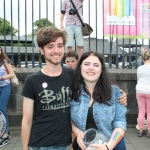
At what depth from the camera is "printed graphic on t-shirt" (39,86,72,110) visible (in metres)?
2.10

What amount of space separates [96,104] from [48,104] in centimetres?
41

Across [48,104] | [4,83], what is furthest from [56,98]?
[4,83]

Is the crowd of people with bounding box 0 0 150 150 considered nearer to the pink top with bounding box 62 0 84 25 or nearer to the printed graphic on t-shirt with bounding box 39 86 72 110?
the printed graphic on t-shirt with bounding box 39 86 72 110

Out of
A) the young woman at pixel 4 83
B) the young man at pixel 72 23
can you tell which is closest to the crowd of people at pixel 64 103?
the young woman at pixel 4 83

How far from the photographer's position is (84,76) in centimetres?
215

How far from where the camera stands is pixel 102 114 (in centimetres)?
204

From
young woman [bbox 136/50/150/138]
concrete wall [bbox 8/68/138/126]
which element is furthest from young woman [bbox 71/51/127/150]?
concrete wall [bbox 8/68/138/126]

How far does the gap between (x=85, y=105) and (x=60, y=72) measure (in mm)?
390

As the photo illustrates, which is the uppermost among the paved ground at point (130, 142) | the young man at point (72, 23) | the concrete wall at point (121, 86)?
the young man at point (72, 23)

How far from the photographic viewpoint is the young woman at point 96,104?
6.72ft

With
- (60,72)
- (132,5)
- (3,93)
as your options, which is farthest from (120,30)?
(60,72)

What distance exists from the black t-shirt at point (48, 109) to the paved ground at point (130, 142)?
2.29 meters

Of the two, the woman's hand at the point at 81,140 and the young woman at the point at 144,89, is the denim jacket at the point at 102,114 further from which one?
the young woman at the point at 144,89

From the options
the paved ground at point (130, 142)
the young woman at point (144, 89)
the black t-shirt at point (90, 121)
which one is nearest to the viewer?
the black t-shirt at point (90, 121)
